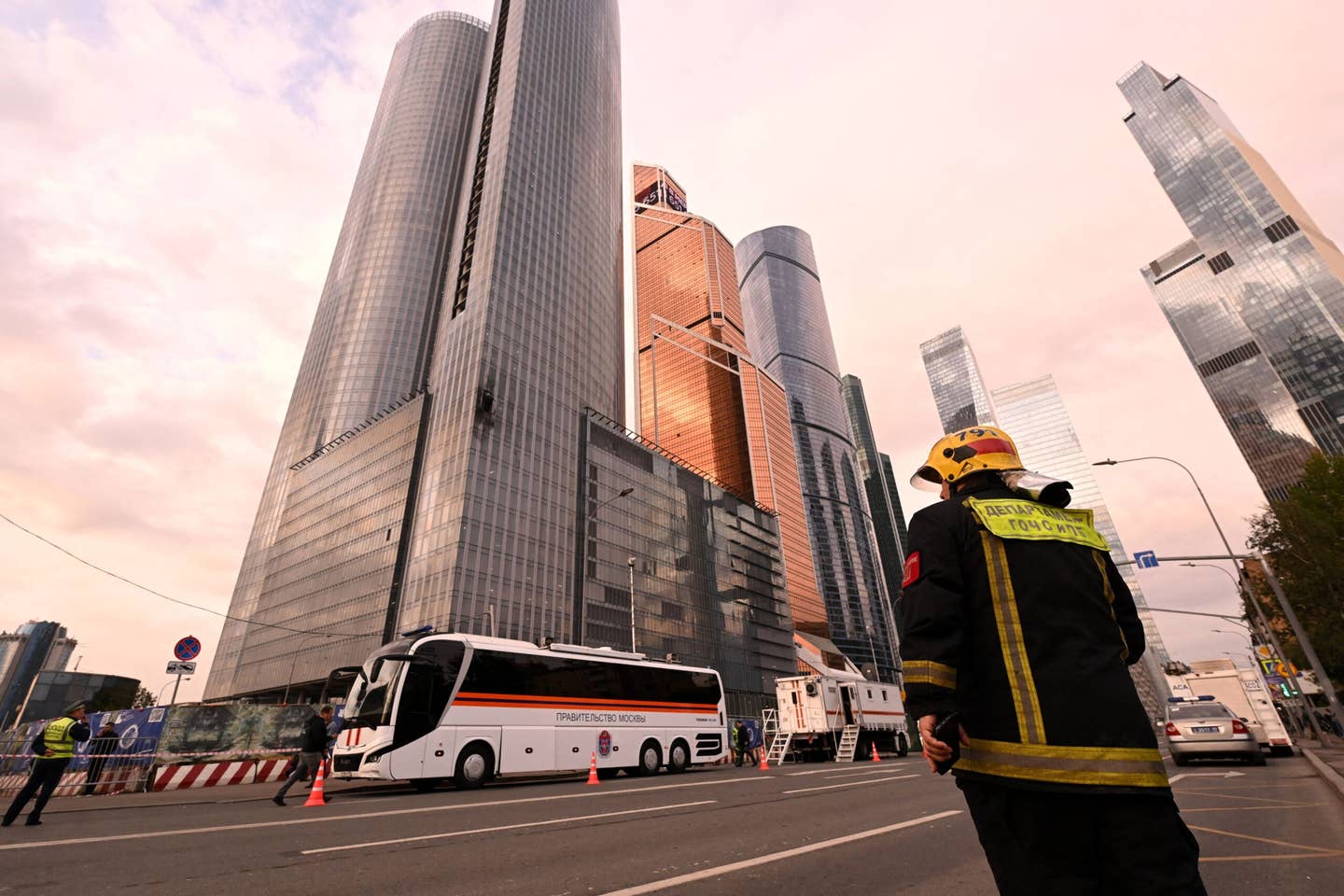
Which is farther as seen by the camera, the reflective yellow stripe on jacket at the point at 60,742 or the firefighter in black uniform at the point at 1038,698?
the reflective yellow stripe on jacket at the point at 60,742

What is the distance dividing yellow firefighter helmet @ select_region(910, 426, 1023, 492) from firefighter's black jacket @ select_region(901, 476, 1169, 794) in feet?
1.13

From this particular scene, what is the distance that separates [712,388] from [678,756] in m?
140

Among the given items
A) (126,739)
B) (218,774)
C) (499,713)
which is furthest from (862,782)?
(126,739)

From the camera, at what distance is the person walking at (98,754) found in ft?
54.2

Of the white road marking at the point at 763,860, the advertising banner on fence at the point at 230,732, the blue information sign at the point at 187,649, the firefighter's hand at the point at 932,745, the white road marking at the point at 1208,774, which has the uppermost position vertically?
the blue information sign at the point at 187,649

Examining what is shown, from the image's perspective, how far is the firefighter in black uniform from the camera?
2066 mm

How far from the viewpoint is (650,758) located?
19.1 m

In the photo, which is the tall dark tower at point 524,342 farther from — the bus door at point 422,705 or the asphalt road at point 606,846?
the asphalt road at point 606,846

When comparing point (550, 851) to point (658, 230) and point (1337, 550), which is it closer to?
point (1337, 550)

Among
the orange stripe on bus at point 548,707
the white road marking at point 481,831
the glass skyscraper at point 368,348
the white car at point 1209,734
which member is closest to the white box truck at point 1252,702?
the white car at point 1209,734

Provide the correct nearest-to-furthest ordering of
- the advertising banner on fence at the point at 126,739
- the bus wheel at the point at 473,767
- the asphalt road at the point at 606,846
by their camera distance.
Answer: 1. the asphalt road at the point at 606,846
2. the bus wheel at the point at 473,767
3. the advertising banner on fence at the point at 126,739

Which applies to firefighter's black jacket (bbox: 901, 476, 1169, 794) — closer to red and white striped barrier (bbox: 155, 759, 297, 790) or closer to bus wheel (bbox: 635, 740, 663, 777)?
bus wheel (bbox: 635, 740, 663, 777)

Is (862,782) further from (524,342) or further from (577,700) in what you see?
(524,342)

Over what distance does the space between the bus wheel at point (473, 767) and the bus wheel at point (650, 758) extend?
5237 mm
